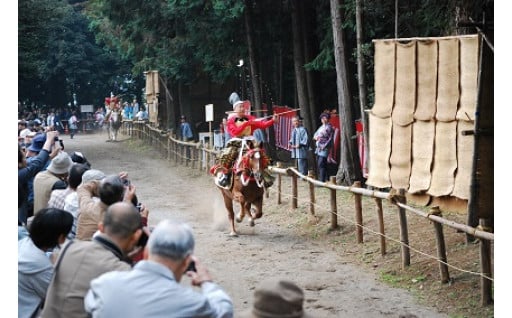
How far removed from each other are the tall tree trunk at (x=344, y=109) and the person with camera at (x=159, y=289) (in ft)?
49.5

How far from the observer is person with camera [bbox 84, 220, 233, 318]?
4.34 meters

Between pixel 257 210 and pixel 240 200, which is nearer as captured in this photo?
pixel 240 200

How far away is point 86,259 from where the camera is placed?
502 cm

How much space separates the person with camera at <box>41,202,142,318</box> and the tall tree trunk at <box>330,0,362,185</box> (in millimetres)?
14600

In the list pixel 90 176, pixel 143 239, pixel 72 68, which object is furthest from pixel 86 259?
pixel 72 68

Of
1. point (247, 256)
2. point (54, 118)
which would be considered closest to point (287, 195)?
point (247, 256)

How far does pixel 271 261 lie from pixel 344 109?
7497mm

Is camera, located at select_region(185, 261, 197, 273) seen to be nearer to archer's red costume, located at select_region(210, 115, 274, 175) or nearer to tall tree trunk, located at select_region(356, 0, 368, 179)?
archer's red costume, located at select_region(210, 115, 274, 175)

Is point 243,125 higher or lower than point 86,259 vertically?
higher

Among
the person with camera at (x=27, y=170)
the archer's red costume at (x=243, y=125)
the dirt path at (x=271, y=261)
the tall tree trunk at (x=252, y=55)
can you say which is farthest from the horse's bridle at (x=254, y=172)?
the tall tree trunk at (x=252, y=55)

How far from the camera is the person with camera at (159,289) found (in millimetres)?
4336

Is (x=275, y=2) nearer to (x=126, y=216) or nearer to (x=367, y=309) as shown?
(x=367, y=309)

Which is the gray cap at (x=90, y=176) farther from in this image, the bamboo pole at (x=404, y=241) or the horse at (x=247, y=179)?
the horse at (x=247, y=179)

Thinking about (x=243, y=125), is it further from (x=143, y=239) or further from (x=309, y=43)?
(x=309, y=43)
